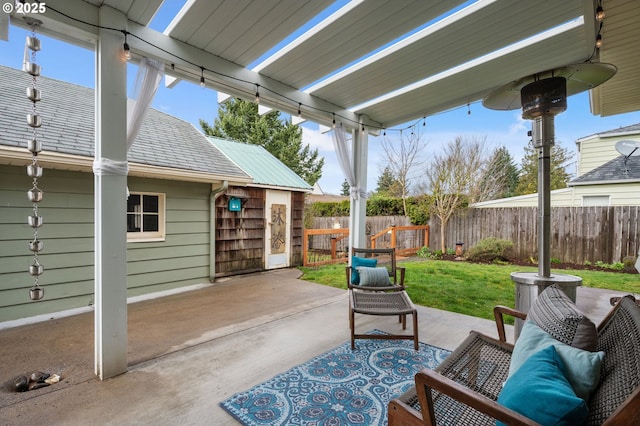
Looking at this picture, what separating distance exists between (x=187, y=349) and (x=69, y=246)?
2.59m

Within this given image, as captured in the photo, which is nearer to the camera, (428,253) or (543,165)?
(543,165)

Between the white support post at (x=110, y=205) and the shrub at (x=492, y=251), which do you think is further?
the shrub at (x=492, y=251)

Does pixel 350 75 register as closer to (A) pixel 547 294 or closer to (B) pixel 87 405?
(A) pixel 547 294

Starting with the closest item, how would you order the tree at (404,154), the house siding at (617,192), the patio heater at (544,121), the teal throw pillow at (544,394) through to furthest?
the teal throw pillow at (544,394), the patio heater at (544,121), the house siding at (617,192), the tree at (404,154)

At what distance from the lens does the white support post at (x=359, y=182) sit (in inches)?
187

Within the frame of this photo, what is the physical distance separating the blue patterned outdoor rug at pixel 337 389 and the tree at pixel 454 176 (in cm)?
661

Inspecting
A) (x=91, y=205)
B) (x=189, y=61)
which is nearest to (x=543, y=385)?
(x=189, y=61)

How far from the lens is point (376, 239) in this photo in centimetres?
895

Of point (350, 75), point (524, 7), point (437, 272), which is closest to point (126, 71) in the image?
point (350, 75)

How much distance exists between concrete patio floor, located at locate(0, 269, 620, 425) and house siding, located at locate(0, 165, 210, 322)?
400mm

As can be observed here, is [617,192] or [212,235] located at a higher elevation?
[617,192]

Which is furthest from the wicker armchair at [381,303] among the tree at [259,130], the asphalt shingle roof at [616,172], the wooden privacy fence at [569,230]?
the tree at [259,130]

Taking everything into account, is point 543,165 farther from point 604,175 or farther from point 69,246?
point 604,175

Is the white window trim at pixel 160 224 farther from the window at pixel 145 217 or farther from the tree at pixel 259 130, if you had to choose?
the tree at pixel 259 130
